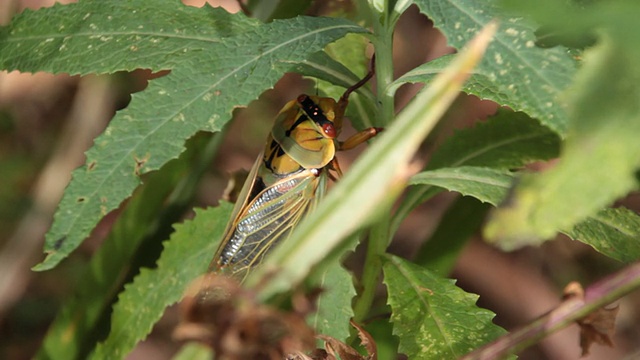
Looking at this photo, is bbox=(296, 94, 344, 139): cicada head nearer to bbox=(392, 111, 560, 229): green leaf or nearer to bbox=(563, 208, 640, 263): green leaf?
bbox=(392, 111, 560, 229): green leaf

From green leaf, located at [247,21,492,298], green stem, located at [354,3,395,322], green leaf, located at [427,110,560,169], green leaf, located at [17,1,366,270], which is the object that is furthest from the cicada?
green leaf, located at [247,21,492,298]

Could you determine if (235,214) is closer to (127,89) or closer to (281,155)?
(281,155)

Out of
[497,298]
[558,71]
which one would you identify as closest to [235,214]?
[558,71]

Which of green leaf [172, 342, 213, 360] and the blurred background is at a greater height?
green leaf [172, 342, 213, 360]

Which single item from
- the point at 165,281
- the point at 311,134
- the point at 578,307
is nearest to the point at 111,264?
the point at 165,281

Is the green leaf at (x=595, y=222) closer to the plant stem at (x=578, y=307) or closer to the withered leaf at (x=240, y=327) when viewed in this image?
the plant stem at (x=578, y=307)
